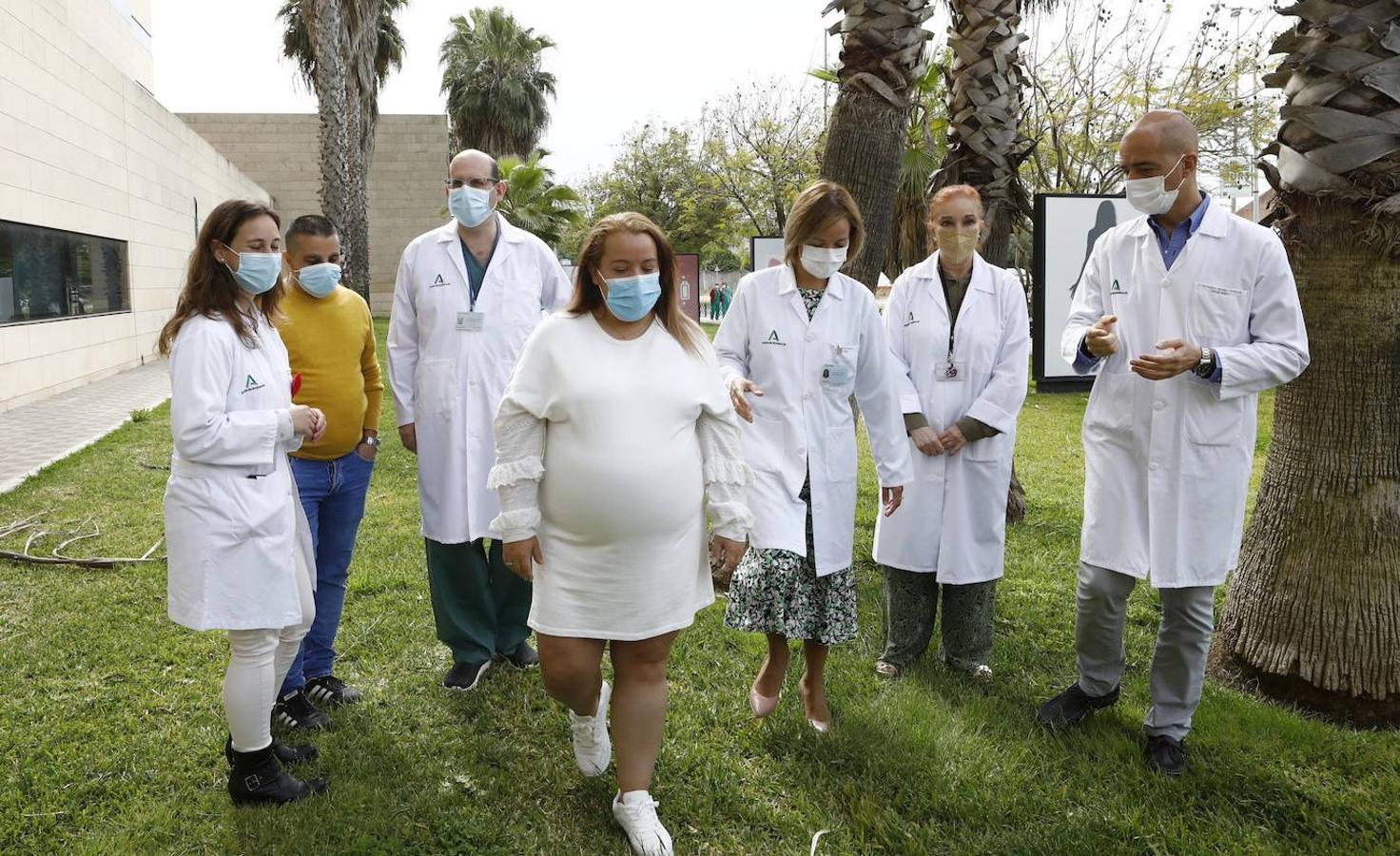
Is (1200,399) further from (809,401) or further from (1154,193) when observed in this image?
(809,401)

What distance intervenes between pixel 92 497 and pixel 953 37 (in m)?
7.71

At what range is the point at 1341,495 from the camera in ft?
13.2

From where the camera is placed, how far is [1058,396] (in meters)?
16.9

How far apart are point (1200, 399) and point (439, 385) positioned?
304 cm

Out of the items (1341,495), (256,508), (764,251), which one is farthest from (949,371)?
(764,251)

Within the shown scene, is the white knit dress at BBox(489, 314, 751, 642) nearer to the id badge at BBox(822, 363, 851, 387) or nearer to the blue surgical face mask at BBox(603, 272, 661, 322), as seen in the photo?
the blue surgical face mask at BBox(603, 272, 661, 322)

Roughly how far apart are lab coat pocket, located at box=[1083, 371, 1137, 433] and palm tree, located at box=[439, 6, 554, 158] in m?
40.1

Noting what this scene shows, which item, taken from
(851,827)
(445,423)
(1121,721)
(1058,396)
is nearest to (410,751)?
(445,423)

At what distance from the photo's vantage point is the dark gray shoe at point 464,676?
4398 mm

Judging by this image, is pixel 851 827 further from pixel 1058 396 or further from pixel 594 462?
pixel 1058 396

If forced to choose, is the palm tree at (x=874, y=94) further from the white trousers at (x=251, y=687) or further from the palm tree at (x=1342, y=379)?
the white trousers at (x=251, y=687)

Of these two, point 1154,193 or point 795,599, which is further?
point 795,599

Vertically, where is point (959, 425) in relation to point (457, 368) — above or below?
below

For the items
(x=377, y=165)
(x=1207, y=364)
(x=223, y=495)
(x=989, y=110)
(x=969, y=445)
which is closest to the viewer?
(x=223, y=495)
